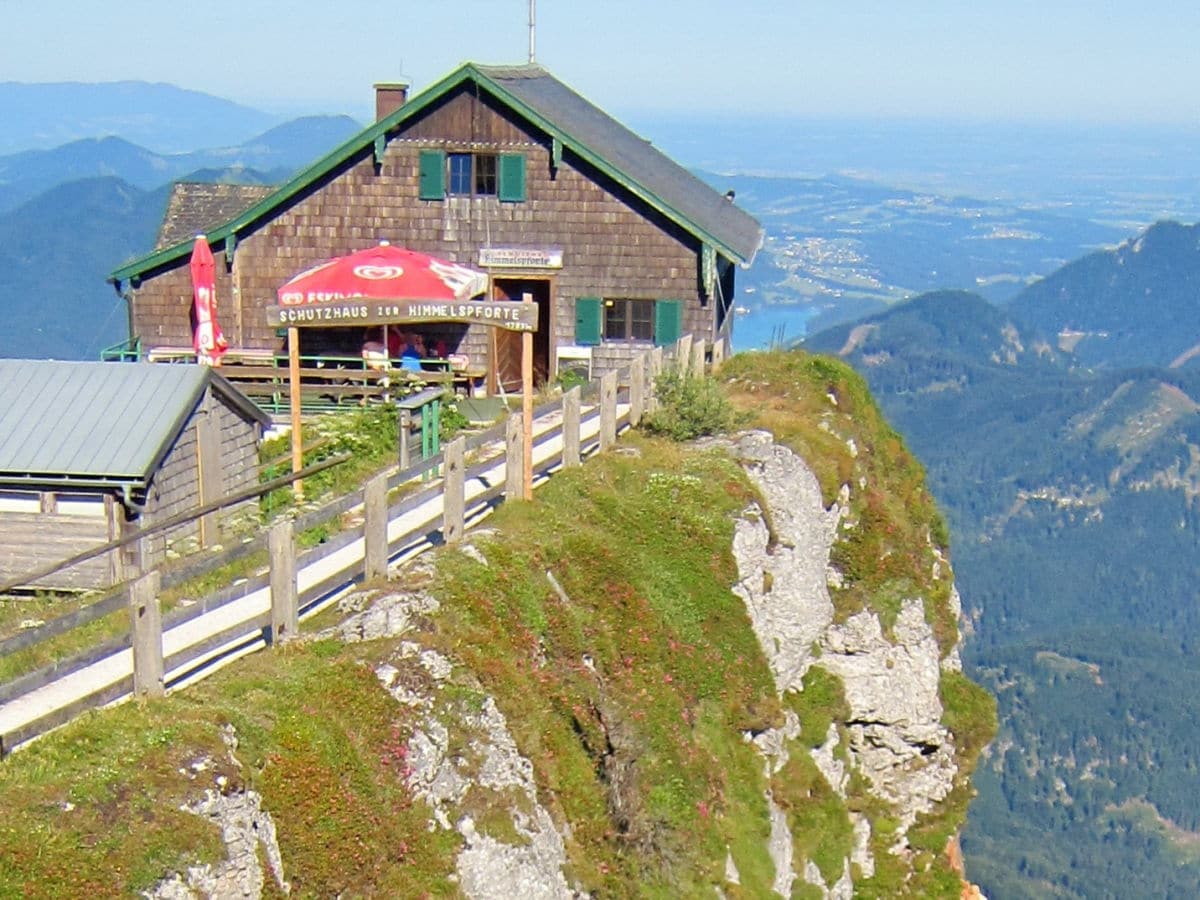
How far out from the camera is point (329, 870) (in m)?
11.1

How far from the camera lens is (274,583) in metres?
13.1

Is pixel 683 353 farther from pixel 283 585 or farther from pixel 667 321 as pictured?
pixel 283 585

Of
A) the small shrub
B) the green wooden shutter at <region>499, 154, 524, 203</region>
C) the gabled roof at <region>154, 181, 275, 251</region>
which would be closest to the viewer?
the small shrub

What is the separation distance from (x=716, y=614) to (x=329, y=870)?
8.03 metres

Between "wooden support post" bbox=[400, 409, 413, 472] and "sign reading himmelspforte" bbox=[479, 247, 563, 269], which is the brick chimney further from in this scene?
"wooden support post" bbox=[400, 409, 413, 472]

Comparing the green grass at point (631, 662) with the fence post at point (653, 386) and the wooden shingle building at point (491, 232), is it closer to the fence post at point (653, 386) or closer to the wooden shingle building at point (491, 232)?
the fence post at point (653, 386)

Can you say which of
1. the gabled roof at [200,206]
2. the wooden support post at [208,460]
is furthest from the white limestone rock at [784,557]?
the gabled roof at [200,206]

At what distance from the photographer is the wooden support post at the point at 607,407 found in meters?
21.1

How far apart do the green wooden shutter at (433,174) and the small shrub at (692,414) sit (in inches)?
361

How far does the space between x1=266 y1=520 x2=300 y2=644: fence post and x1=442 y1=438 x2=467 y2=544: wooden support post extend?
278cm

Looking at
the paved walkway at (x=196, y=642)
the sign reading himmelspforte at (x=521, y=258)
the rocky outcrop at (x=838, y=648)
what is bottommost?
the rocky outcrop at (x=838, y=648)

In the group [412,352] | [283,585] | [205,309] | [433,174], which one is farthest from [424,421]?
[433,174]

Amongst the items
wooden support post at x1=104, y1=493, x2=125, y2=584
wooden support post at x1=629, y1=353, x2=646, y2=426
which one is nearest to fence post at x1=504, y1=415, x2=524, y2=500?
wooden support post at x1=104, y1=493, x2=125, y2=584

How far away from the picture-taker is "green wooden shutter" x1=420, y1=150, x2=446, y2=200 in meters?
30.6
